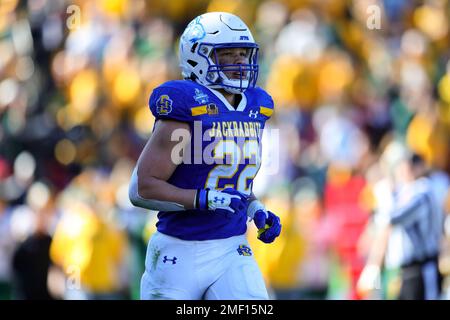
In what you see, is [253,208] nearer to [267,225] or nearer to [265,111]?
[267,225]

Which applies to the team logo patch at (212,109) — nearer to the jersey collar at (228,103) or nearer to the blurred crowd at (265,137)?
the jersey collar at (228,103)

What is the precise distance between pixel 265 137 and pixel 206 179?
3.97 meters

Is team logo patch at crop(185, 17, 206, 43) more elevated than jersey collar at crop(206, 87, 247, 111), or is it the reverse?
team logo patch at crop(185, 17, 206, 43)

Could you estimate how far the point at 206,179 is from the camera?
6.00 m

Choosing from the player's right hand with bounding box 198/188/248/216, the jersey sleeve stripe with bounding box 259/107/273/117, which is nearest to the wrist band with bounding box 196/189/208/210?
the player's right hand with bounding box 198/188/248/216

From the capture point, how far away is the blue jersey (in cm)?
593

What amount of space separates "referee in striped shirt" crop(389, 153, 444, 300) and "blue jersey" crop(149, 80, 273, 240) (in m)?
3.27

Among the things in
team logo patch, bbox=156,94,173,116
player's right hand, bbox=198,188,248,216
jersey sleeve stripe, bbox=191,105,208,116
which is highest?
team logo patch, bbox=156,94,173,116

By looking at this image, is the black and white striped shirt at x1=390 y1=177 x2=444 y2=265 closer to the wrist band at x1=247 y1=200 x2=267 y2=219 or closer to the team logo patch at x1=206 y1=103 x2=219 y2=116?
the wrist band at x1=247 y1=200 x2=267 y2=219

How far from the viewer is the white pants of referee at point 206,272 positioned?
5898mm

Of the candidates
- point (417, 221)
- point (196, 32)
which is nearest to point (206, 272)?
point (196, 32)

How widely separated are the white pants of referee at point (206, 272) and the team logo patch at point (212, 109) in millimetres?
624
